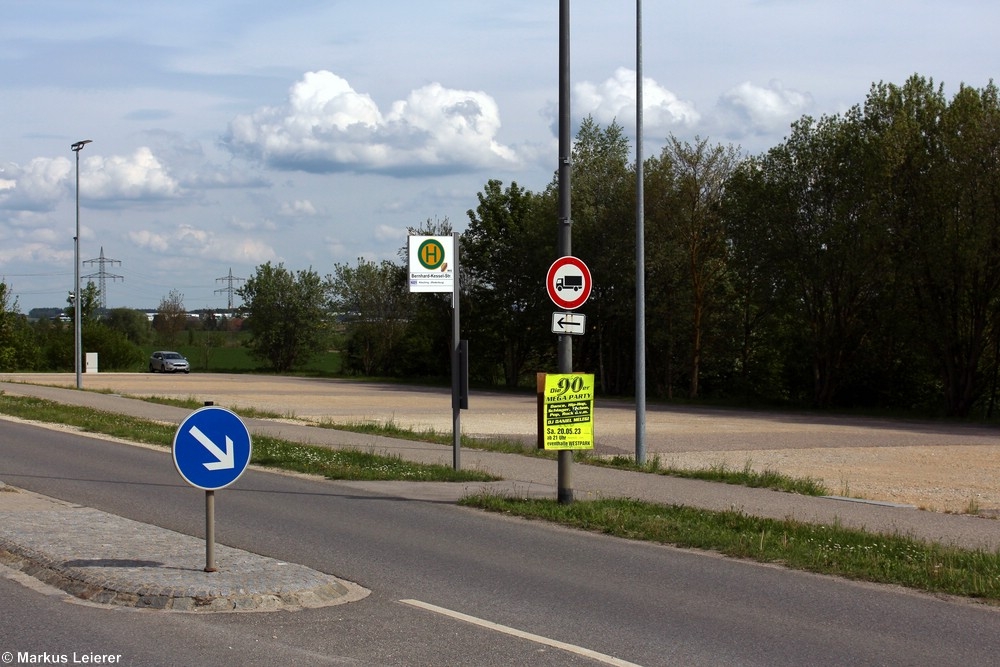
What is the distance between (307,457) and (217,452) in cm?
1007

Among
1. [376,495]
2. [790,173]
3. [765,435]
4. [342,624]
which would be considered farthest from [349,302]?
[342,624]

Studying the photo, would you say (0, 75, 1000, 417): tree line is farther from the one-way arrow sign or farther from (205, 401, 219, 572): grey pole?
(205, 401, 219, 572): grey pole

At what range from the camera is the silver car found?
238ft

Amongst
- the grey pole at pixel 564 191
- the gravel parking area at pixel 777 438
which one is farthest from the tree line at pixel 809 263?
the grey pole at pixel 564 191

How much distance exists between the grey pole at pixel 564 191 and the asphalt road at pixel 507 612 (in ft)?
3.70

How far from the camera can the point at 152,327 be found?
124375 mm

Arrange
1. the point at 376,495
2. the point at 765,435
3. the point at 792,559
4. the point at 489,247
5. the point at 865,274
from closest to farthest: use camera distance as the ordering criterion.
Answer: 1. the point at 792,559
2. the point at 376,495
3. the point at 765,435
4. the point at 865,274
5. the point at 489,247

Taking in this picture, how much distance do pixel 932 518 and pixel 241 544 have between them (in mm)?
8076

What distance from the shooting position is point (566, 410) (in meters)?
12.5

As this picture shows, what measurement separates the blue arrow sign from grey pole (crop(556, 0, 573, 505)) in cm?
541

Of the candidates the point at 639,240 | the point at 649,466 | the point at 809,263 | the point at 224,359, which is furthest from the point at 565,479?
the point at 224,359

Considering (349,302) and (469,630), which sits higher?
(349,302)

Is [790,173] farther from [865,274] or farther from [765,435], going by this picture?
[765,435]

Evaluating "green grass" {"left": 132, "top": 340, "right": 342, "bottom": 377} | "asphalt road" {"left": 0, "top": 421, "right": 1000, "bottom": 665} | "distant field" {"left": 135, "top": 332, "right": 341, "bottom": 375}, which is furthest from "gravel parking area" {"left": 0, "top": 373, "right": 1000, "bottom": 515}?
"distant field" {"left": 135, "top": 332, "right": 341, "bottom": 375}
